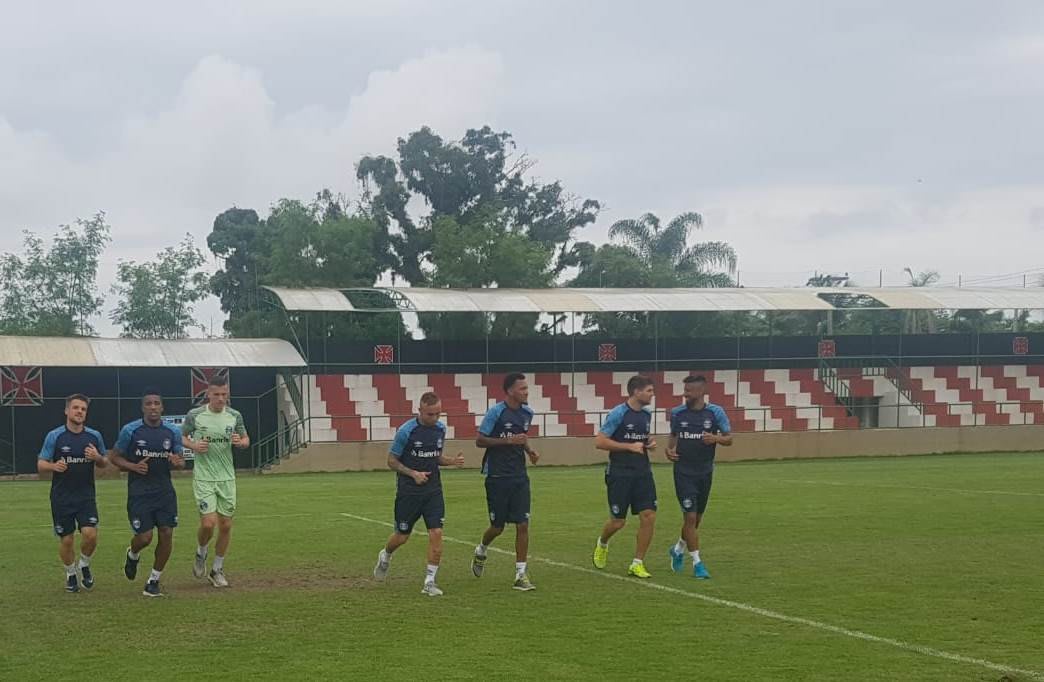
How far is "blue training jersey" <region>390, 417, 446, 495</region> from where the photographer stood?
505 inches

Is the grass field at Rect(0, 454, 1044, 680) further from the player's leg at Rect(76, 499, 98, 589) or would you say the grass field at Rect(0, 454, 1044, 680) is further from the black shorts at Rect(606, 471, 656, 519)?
the black shorts at Rect(606, 471, 656, 519)

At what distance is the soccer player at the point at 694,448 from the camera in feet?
45.2

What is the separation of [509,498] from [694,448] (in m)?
2.23

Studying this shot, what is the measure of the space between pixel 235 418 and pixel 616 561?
493cm

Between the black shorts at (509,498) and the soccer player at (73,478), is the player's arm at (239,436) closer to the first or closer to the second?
the soccer player at (73,478)

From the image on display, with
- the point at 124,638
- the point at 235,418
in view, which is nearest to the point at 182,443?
the point at 235,418

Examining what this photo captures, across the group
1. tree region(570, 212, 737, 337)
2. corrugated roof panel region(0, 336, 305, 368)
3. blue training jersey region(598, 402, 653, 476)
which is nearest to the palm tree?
tree region(570, 212, 737, 337)

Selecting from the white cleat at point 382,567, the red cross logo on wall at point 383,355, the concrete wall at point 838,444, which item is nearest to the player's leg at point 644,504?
the white cleat at point 382,567

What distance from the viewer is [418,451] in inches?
505

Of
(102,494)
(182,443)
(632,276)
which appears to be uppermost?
(632,276)

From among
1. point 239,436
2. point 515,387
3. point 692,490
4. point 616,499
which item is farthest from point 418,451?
point 692,490

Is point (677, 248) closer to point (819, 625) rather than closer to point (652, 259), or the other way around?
point (652, 259)

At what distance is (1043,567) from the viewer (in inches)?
556

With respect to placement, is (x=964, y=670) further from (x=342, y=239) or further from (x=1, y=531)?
(x=342, y=239)
